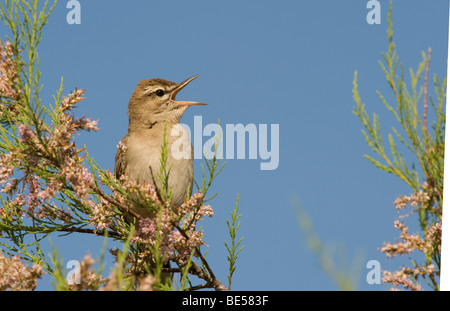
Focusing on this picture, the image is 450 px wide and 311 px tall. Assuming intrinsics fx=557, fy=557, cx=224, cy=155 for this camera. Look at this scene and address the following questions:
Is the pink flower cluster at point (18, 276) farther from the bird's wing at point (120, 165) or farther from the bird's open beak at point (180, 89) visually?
the bird's open beak at point (180, 89)

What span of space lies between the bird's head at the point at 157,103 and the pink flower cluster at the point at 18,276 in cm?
388

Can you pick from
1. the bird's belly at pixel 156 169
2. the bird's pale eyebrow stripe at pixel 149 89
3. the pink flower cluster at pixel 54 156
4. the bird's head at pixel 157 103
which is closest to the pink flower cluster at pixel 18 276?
the pink flower cluster at pixel 54 156

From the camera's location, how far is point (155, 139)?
293 inches

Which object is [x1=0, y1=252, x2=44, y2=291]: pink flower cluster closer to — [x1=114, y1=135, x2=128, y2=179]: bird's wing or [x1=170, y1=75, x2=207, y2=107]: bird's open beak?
[x1=114, y1=135, x2=128, y2=179]: bird's wing

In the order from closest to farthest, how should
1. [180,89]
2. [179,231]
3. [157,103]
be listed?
[179,231]
[157,103]
[180,89]

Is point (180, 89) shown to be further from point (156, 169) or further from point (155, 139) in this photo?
point (156, 169)

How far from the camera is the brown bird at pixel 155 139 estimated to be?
7160mm

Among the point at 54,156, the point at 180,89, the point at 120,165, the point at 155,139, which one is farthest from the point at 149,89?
the point at 54,156

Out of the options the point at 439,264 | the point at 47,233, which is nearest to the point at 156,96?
the point at 47,233

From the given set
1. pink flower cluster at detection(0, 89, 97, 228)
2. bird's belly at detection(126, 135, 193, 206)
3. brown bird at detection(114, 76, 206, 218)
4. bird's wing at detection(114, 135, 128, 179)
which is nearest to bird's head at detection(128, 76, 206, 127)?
brown bird at detection(114, 76, 206, 218)

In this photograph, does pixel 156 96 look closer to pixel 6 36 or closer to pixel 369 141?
pixel 6 36

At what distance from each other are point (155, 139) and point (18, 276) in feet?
11.6
